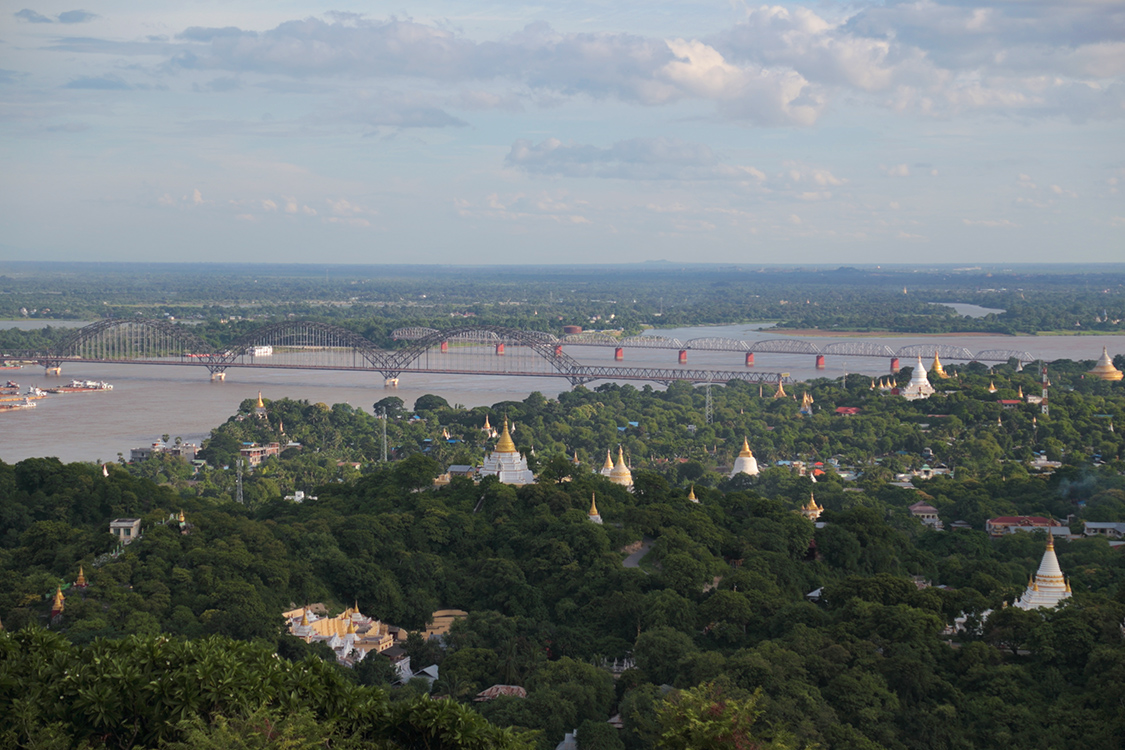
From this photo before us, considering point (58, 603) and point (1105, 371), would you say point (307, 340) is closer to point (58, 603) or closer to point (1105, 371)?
point (1105, 371)

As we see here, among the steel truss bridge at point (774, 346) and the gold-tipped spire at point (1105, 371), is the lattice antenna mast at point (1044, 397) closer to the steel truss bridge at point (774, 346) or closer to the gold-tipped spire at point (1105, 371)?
the gold-tipped spire at point (1105, 371)

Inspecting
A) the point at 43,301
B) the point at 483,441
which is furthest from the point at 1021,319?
the point at 43,301

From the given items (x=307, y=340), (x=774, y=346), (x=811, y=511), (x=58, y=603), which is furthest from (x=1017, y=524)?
(x=307, y=340)

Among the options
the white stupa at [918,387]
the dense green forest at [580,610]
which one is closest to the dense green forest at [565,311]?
the white stupa at [918,387]

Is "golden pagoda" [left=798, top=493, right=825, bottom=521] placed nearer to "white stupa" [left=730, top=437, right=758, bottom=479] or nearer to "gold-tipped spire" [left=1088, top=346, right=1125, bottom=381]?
"white stupa" [left=730, top=437, right=758, bottom=479]

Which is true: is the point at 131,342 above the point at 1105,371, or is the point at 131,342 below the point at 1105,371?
below

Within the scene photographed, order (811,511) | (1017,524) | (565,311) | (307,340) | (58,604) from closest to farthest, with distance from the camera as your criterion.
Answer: (58,604), (811,511), (1017,524), (307,340), (565,311)

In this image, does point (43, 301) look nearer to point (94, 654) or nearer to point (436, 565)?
point (436, 565)
